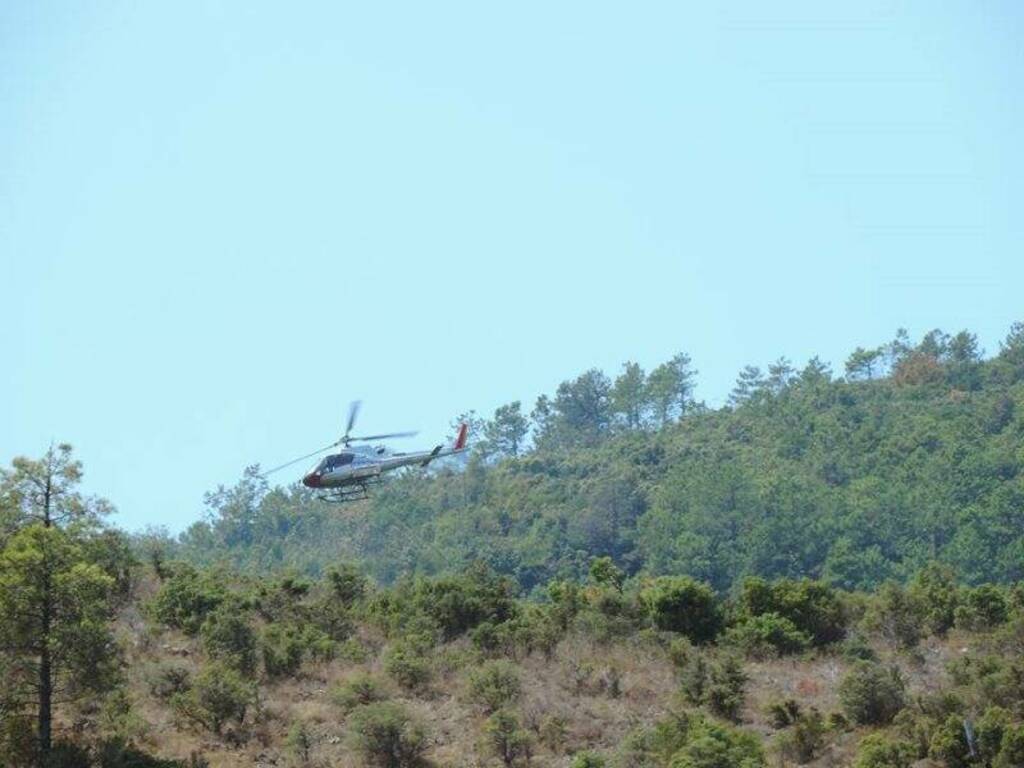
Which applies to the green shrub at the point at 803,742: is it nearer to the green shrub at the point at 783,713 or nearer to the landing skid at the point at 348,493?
the green shrub at the point at 783,713

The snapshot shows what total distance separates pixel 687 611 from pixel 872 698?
9.18 metres

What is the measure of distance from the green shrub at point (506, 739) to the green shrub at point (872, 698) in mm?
7385

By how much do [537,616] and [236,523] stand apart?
9553 cm

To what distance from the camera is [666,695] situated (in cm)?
3622

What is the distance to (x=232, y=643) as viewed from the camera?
3794 centimetres

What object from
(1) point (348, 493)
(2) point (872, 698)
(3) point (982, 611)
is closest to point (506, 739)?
(2) point (872, 698)

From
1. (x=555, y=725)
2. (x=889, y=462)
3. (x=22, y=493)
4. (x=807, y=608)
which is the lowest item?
(x=555, y=725)

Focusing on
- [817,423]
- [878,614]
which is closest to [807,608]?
[878,614]

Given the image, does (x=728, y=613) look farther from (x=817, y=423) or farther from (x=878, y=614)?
(x=817, y=423)

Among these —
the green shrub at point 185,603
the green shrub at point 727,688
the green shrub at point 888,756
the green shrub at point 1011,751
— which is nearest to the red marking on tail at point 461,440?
the green shrub at point 185,603

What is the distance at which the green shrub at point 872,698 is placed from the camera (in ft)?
109

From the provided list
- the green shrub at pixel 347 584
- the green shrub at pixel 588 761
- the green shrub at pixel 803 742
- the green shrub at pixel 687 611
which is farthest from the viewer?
the green shrub at pixel 347 584

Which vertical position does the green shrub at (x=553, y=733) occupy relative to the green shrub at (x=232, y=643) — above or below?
below

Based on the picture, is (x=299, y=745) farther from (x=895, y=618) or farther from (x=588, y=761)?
(x=895, y=618)
